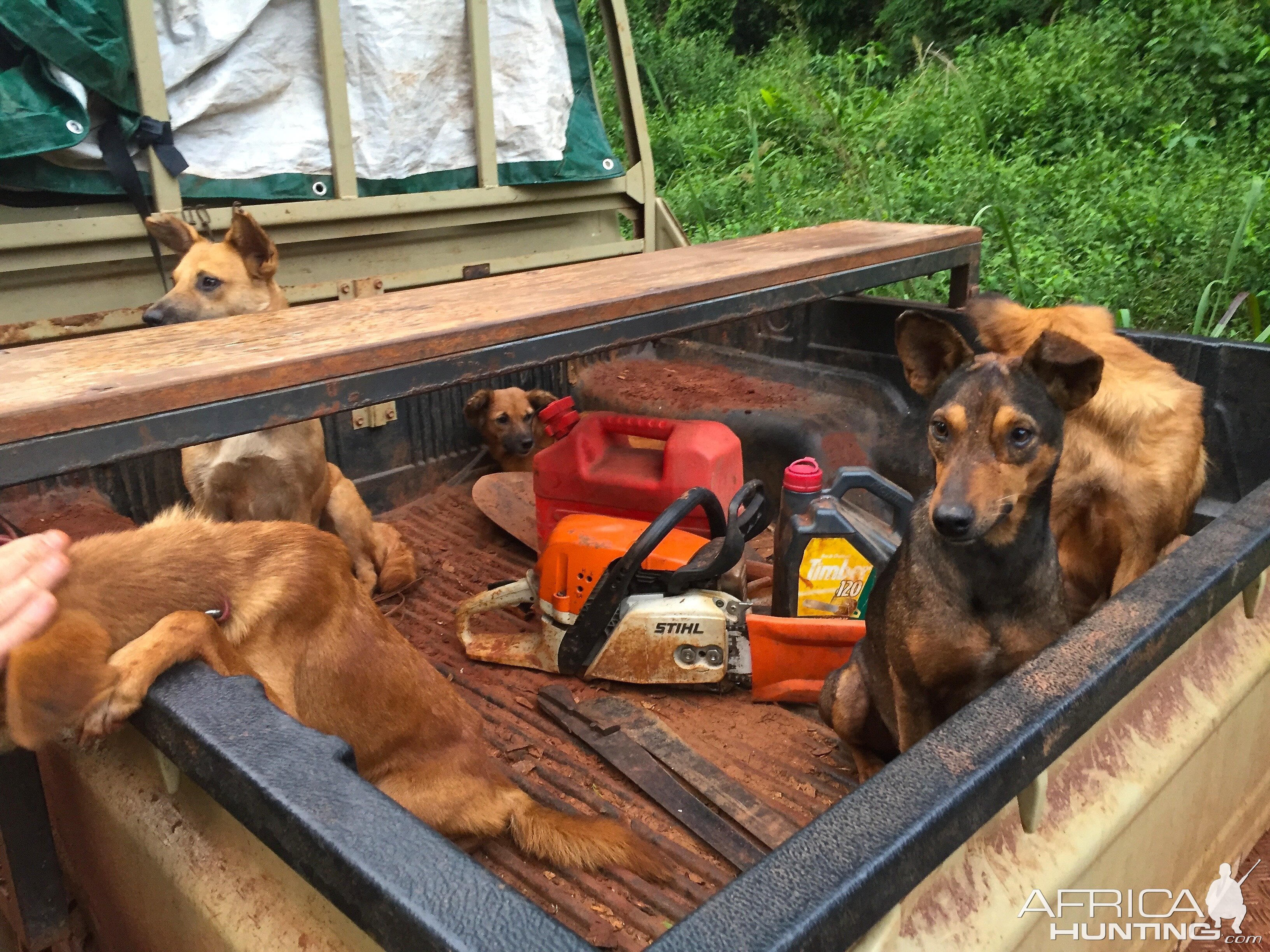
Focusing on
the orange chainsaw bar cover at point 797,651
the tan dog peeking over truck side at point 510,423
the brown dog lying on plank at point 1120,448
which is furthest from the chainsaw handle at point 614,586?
the tan dog peeking over truck side at point 510,423

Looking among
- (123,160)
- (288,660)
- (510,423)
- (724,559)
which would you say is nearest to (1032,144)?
(510,423)

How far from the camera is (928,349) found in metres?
2.15

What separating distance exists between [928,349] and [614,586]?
3.66 ft

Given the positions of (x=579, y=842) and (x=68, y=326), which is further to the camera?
(x=68, y=326)

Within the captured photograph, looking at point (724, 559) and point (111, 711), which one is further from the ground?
point (111, 711)

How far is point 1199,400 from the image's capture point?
250 centimetres

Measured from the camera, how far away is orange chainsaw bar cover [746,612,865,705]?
106 inches

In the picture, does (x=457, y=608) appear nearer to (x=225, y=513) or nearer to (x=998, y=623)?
(x=225, y=513)

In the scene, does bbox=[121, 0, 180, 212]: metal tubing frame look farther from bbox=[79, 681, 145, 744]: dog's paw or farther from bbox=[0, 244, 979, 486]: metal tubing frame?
bbox=[79, 681, 145, 744]: dog's paw

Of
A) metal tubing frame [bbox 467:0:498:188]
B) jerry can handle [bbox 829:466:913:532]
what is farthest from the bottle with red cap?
metal tubing frame [bbox 467:0:498:188]

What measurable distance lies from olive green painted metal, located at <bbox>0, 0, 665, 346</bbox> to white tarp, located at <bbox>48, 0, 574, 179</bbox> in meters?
0.08

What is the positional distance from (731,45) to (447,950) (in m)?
17.8

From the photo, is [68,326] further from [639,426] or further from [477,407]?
[639,426]

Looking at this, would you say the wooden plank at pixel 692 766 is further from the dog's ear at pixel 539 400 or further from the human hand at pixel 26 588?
the dog's ear at pixel 539 400
